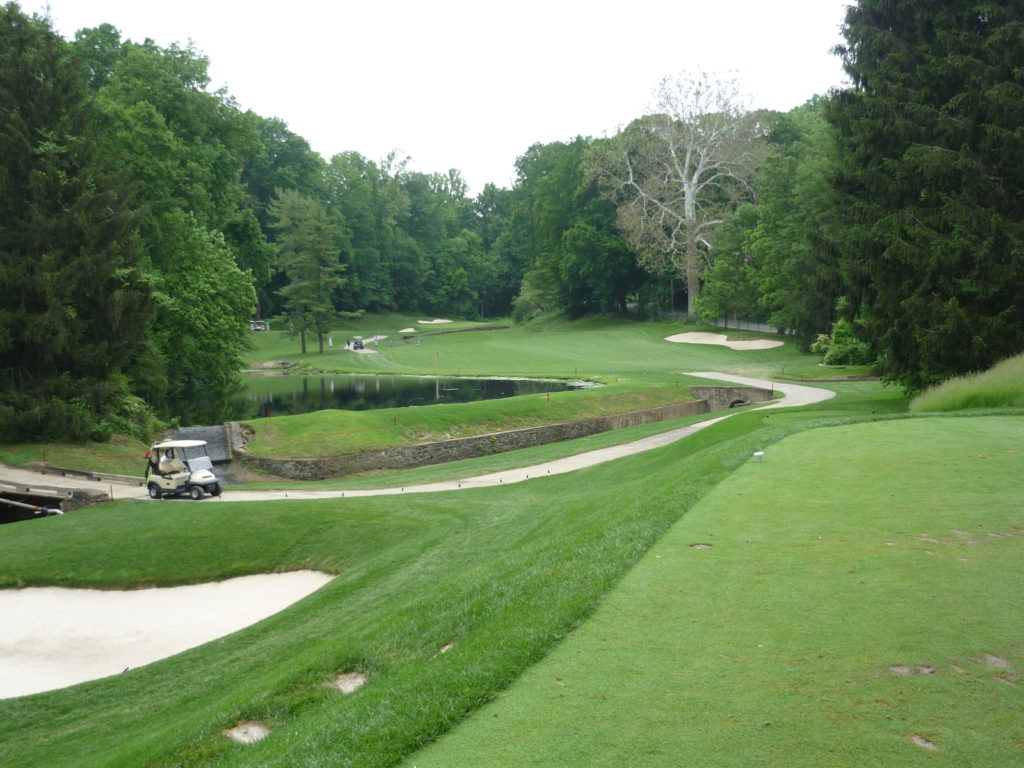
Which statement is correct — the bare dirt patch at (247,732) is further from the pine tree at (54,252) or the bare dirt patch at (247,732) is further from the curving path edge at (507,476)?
the pine tree at (54,252)

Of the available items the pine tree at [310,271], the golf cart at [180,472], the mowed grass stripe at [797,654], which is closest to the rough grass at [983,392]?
the mowed grass stripe at [797,654]

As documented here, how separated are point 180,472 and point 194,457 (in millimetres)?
903

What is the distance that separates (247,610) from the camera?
615 inches

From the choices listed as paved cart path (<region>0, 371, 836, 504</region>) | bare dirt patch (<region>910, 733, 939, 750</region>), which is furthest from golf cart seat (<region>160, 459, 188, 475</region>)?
bare dirt patch (<region>910, 733, 939, 750</region>)

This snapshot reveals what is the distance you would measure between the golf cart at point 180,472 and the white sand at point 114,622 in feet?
24.5

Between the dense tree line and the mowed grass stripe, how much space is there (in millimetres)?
17611

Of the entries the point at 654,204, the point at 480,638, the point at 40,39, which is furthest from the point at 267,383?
the point at 480,638

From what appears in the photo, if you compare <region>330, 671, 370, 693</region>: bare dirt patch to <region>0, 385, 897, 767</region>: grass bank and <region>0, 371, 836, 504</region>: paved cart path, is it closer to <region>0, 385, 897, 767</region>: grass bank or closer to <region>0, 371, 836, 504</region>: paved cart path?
<region>0, 385, 897, 767</region>: grass bank

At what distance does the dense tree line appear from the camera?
2461cm

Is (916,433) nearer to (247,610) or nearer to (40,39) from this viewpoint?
(247,610)

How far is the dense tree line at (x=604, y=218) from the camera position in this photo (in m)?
24.6

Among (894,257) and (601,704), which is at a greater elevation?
(894,257)

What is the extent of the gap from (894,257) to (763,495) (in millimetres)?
17197

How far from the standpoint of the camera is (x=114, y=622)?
15453 millimetres
